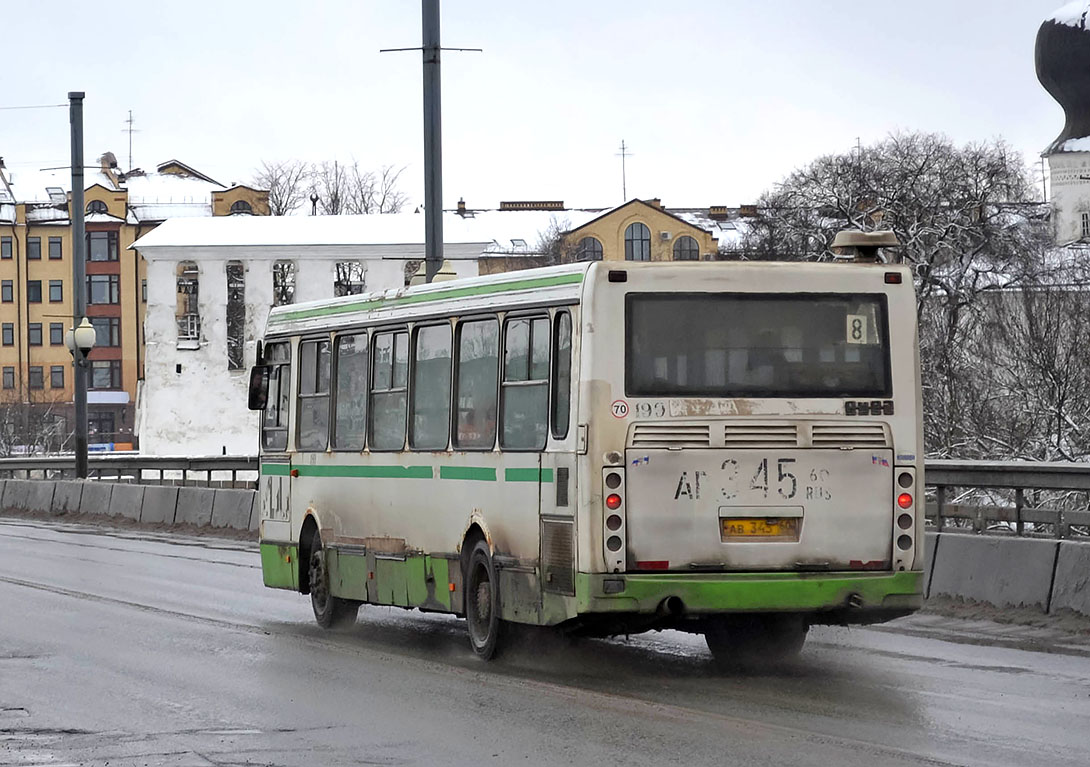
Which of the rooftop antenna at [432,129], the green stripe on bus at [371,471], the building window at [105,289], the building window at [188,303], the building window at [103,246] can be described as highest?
the building window at [103,246]

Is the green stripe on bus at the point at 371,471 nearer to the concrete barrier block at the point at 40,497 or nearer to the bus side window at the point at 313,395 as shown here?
the bus side window at the point at 313,395

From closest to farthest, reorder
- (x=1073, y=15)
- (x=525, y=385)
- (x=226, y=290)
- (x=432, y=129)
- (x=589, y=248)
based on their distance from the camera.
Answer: (x=525, y=385), (x=432, y=129), (x=1073, y=15), (x=226, y=290), (x=589, y=248)

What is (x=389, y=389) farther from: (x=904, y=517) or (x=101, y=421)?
(x=101, y=421)

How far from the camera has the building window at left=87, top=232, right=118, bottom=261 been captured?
122 m

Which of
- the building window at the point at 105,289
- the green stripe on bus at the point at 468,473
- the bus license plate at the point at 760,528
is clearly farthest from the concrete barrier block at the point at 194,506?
the building window at the point at 105,289

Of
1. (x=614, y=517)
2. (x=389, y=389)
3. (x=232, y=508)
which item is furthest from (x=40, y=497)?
(x=614, y=517)

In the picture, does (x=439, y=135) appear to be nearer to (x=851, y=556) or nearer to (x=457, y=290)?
(x=457, y=290)

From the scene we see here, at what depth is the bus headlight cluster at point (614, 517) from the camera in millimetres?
11781

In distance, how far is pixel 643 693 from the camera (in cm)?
1134

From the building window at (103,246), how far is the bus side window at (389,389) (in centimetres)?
11004

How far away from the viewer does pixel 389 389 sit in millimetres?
14930

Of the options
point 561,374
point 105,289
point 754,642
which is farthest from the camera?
point 105,289

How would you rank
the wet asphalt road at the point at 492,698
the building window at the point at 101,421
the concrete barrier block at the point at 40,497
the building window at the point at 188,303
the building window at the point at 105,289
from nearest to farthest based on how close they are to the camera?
the wet asphalt road at the point at 492,698
the concrete barrier block at the point at 40,497
the building window at the point at 188,303
the building window at the point at 101,421
the building window at the point at 105,289

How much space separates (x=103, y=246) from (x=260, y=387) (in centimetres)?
10807
